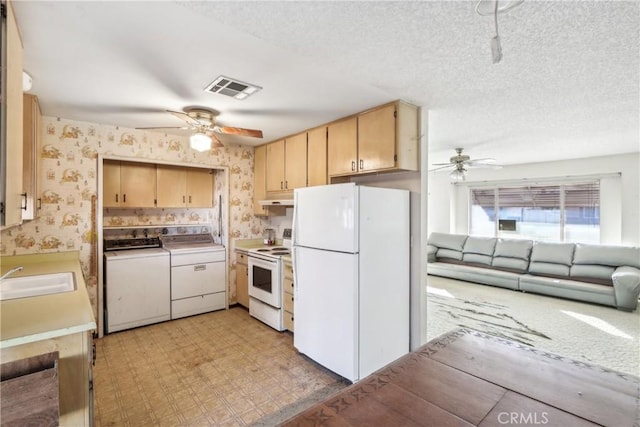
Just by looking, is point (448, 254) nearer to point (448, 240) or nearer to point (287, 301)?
point (448, 240)

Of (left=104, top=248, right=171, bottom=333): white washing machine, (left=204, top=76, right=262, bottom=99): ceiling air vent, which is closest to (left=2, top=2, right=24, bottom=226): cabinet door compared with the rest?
(left=204, top=76, right=262, bottom=99): ceiling air vent

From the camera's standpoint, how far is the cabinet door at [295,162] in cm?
360

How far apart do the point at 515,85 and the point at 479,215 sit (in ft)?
17.0

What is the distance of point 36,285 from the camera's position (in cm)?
224

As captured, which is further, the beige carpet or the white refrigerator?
the beige carpet

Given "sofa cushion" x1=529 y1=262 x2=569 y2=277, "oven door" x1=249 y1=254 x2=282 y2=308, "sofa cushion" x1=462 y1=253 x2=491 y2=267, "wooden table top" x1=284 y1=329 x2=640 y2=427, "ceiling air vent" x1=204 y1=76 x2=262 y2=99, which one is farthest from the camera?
"sofa cushion" x1=462 y1=253 x2=491 y2=267

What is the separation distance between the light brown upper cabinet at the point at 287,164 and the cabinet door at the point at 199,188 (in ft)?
3.12

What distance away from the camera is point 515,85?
2.31m

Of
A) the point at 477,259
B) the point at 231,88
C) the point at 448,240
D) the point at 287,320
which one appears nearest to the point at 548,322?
the point at 477,259

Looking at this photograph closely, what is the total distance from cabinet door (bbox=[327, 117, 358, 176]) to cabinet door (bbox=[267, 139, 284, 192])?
0.95 metres

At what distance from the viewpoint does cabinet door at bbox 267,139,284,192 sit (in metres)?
4.00

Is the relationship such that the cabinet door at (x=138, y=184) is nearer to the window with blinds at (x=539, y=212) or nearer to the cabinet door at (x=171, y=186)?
the cabinet door at (x=171, y=186)

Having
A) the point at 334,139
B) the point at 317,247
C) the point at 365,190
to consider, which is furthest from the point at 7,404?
the point at 334,139

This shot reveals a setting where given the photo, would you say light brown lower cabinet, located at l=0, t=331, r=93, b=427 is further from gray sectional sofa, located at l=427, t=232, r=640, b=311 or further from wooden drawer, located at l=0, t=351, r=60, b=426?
gray sectional sofa, located at l=427, t=232, r=640, b=311
